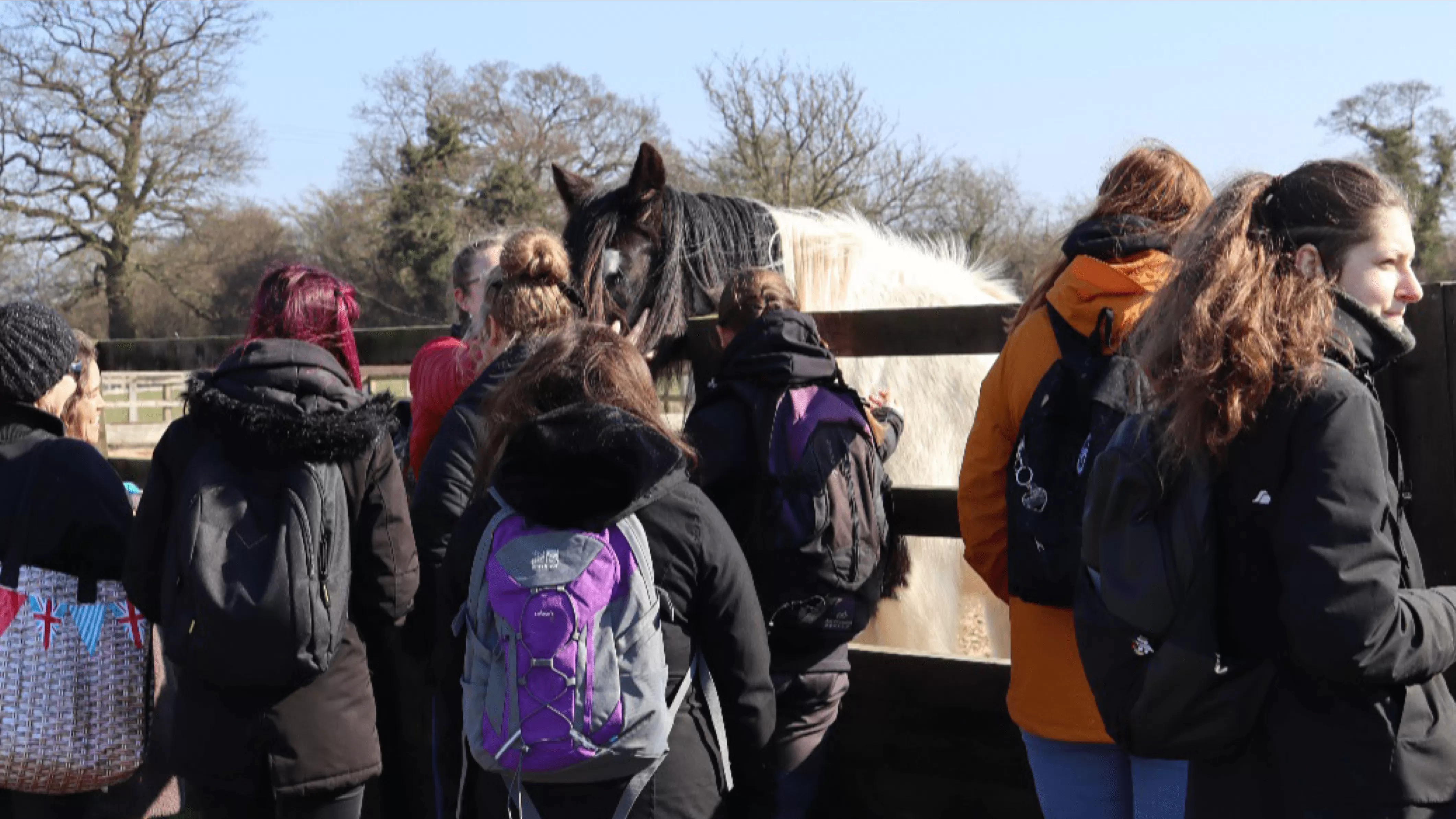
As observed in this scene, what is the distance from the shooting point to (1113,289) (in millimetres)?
2428

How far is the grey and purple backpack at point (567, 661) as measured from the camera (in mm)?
2203

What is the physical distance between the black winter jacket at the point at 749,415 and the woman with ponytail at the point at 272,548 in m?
0.79

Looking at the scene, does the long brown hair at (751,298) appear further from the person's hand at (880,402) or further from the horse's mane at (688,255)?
the horse's mane at (688,255)

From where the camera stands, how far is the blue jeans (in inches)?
89.9

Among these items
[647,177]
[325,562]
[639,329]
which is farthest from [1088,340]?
[647,177]

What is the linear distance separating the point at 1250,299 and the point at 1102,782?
110 cm

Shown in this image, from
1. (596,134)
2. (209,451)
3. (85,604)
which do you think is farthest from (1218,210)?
(596,134)

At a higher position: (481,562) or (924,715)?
(481,562)

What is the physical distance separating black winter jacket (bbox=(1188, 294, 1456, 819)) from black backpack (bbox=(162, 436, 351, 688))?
6.52 feet

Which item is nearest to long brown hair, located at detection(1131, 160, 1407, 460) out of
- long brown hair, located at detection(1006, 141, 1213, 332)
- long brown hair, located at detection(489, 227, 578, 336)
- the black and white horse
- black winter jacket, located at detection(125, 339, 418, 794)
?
long brown hair, located at detection(1006, 141, 1213, 332)

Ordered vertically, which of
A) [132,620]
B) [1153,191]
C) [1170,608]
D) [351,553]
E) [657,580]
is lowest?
[132,620]

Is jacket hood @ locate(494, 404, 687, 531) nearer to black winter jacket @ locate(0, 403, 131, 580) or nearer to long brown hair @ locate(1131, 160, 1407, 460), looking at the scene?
long brown hair @ locate(1131, 160, 1407, 460)

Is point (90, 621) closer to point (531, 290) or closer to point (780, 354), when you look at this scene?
point (531, 290)

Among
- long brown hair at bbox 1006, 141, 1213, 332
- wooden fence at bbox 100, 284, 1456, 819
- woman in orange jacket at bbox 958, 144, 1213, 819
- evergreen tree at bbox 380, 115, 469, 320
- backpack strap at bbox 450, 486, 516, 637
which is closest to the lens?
backpack strap at bbox 450, 486, 516, 637
